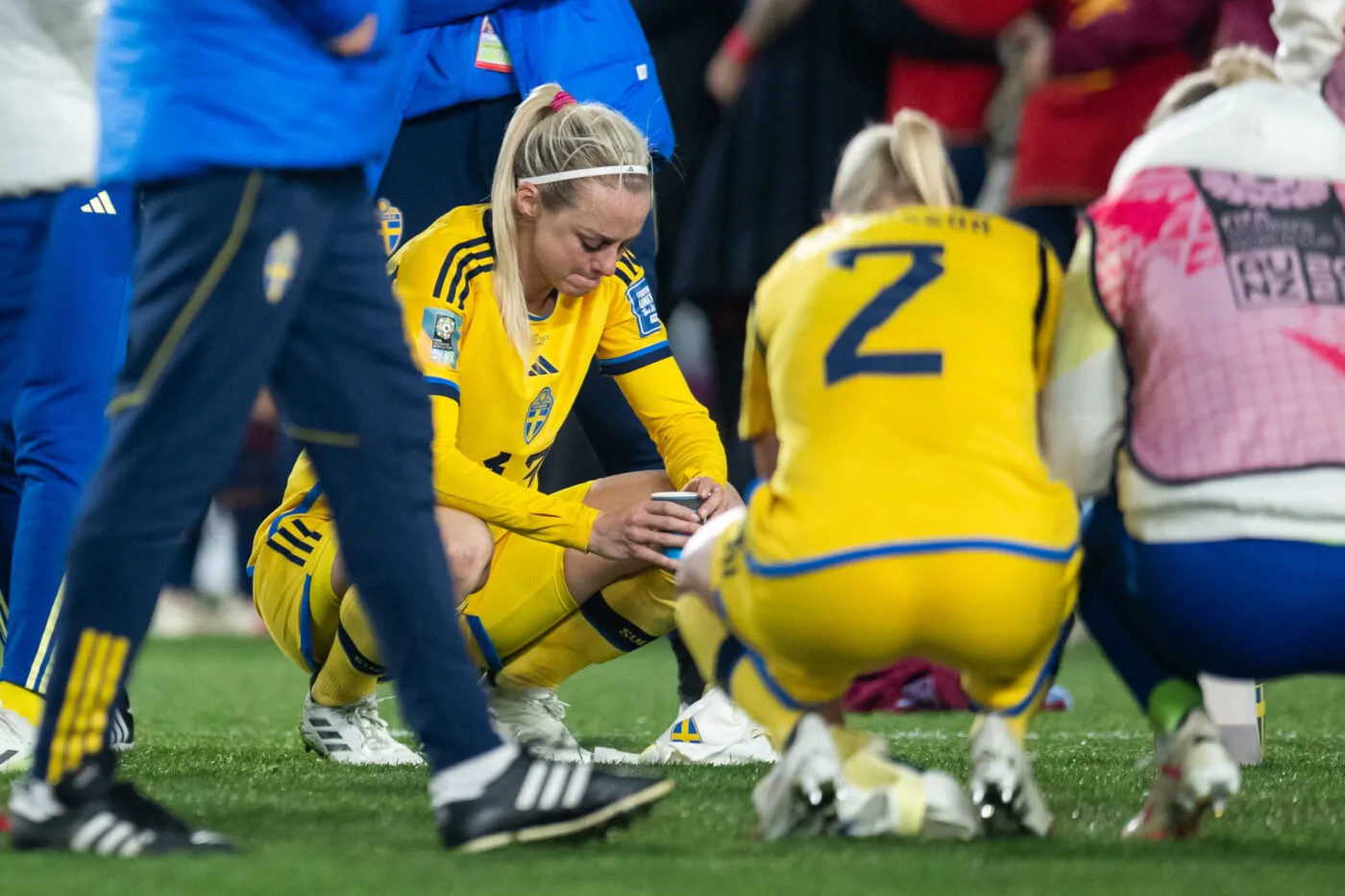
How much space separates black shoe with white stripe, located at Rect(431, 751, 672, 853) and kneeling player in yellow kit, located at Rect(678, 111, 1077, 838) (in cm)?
20

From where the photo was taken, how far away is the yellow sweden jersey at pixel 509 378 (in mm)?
3469

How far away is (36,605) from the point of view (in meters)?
3.45

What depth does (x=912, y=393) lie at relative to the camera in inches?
98.3

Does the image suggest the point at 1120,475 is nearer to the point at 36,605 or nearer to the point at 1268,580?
the point at 1268,580

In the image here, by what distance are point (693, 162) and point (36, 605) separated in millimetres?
3228

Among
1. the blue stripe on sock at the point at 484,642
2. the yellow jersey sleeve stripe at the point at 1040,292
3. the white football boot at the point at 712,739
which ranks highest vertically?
the yellow jersey sleeve stripe at the point at 1040,292

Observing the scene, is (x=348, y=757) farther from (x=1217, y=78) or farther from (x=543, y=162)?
(x=1217, y=78)

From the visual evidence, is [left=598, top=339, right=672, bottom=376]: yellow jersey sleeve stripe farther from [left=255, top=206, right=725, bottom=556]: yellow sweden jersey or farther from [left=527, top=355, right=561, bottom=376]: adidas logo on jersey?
[left=527, top=355, right=561, bottom=376]: adidas logo on jersey

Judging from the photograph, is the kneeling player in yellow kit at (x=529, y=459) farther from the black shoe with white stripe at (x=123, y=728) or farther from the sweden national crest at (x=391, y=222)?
the sweden national crest at (x=391, y=222)

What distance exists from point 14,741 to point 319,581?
57 cm

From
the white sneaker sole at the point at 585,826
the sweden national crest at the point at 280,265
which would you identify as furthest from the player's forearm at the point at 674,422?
the sweden national crest at the point at 280,265

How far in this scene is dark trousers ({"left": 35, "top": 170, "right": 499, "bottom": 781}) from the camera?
2336 mm

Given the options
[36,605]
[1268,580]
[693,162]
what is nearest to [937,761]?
[1268,580]

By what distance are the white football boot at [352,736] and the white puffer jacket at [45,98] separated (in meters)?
1.02
